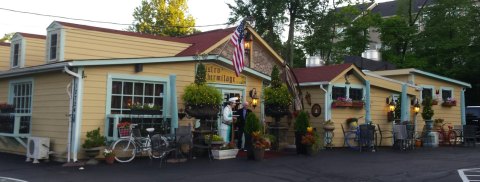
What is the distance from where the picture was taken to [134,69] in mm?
12070

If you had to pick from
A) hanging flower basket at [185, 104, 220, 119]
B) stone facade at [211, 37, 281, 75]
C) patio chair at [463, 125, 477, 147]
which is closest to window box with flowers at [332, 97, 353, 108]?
stone facade at [211, 37, 281, 75]

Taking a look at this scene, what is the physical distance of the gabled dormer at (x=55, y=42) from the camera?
1408 centimetres

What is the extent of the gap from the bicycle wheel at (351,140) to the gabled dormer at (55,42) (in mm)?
9549

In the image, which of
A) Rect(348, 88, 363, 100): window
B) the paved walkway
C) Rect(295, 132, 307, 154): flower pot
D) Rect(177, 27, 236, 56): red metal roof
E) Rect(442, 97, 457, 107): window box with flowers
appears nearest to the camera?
the paved walkway

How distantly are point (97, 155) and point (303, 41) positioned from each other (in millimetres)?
28299

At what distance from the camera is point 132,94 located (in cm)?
1212

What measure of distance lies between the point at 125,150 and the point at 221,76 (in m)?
3.82

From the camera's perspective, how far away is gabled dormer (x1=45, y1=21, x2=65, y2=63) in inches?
554

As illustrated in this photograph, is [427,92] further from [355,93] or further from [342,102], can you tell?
[342,102]

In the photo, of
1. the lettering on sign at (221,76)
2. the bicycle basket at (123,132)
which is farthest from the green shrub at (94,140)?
the lettering on sign at (221,76)

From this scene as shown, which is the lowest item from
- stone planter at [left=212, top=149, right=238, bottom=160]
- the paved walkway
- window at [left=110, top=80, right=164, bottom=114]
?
the paved walkway

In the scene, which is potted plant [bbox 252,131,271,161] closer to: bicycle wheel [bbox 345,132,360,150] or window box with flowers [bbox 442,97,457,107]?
bicycle wheel [bbox 345,132,360,150]

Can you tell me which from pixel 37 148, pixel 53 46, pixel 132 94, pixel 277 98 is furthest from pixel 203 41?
pixel 37 148

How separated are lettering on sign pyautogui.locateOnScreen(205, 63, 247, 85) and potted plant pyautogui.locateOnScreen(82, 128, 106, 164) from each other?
148 inches
